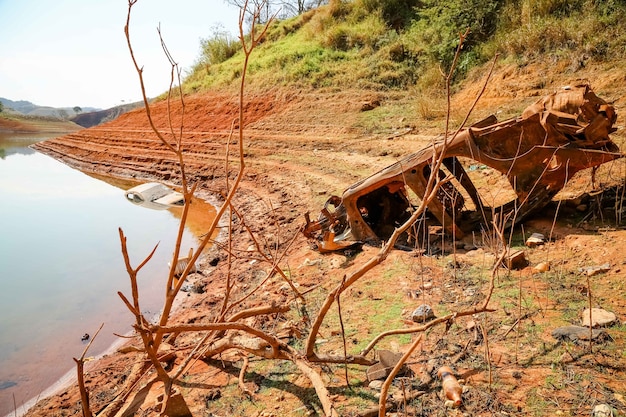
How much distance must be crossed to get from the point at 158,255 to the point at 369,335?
18.3ft

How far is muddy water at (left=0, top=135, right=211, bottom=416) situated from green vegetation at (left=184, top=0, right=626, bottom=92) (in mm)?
5134

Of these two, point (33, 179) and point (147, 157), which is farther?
point (33, 179)

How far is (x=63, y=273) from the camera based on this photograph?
712 cm

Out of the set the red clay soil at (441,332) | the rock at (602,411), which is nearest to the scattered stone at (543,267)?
the red clay soil at (441,332)

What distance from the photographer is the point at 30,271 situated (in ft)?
24.0

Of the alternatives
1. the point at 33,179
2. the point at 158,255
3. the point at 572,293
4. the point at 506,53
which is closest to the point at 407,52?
the point at 506,53

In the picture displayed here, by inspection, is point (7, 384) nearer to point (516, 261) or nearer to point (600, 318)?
point (516, 261)

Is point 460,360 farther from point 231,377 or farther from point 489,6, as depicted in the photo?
point 489,6

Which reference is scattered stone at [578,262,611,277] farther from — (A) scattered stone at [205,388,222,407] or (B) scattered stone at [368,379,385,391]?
(A) scattered stone at [205,388,222,407]

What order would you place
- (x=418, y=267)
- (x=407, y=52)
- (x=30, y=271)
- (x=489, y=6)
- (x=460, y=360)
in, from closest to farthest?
(x=460, y=360) → (x=418, y=267) → (x=30, y=271) → (x=489, y=6) → (x=407, y=52)

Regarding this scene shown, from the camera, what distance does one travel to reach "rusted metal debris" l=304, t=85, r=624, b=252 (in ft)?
11.4

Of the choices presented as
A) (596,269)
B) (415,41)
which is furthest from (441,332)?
(415,41)

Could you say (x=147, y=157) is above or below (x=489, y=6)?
below

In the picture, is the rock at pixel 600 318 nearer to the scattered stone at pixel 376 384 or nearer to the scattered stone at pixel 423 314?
the scattered stone at pixel 423 314
